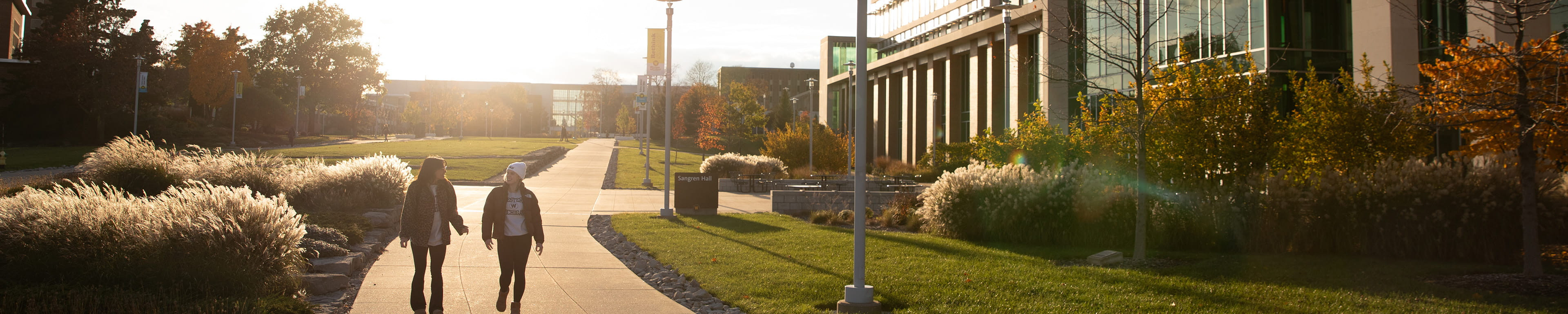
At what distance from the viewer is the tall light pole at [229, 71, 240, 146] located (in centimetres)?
5447

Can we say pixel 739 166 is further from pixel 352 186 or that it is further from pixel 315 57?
pixel 315 57

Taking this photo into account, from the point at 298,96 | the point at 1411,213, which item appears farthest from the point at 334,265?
the point at 298,96

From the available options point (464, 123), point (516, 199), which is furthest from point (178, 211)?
point (464, 123)

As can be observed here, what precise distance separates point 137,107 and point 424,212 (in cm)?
4961

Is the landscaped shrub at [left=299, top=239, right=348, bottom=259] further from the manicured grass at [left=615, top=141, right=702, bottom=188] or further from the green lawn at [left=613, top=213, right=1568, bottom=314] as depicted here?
the manicured grass at [left=615, top=141, right=702, bottom=188]

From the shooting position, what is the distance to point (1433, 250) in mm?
9719

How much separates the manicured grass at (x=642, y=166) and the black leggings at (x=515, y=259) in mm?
14811

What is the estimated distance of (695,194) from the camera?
17.6 metres

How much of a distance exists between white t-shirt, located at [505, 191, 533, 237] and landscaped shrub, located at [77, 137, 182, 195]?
1024 cm


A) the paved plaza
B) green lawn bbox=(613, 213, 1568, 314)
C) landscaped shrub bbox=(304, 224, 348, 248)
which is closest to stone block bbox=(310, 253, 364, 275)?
the paved plaza

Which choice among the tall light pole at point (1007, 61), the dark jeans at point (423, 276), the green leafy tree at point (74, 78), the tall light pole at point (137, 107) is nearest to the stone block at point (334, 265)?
the dark jeans at point (423, 276)

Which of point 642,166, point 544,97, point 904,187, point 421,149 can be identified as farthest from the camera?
point 544,97

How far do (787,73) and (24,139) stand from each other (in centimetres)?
10436

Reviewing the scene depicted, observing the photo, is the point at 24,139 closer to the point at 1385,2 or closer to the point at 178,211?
the point at 178,211
